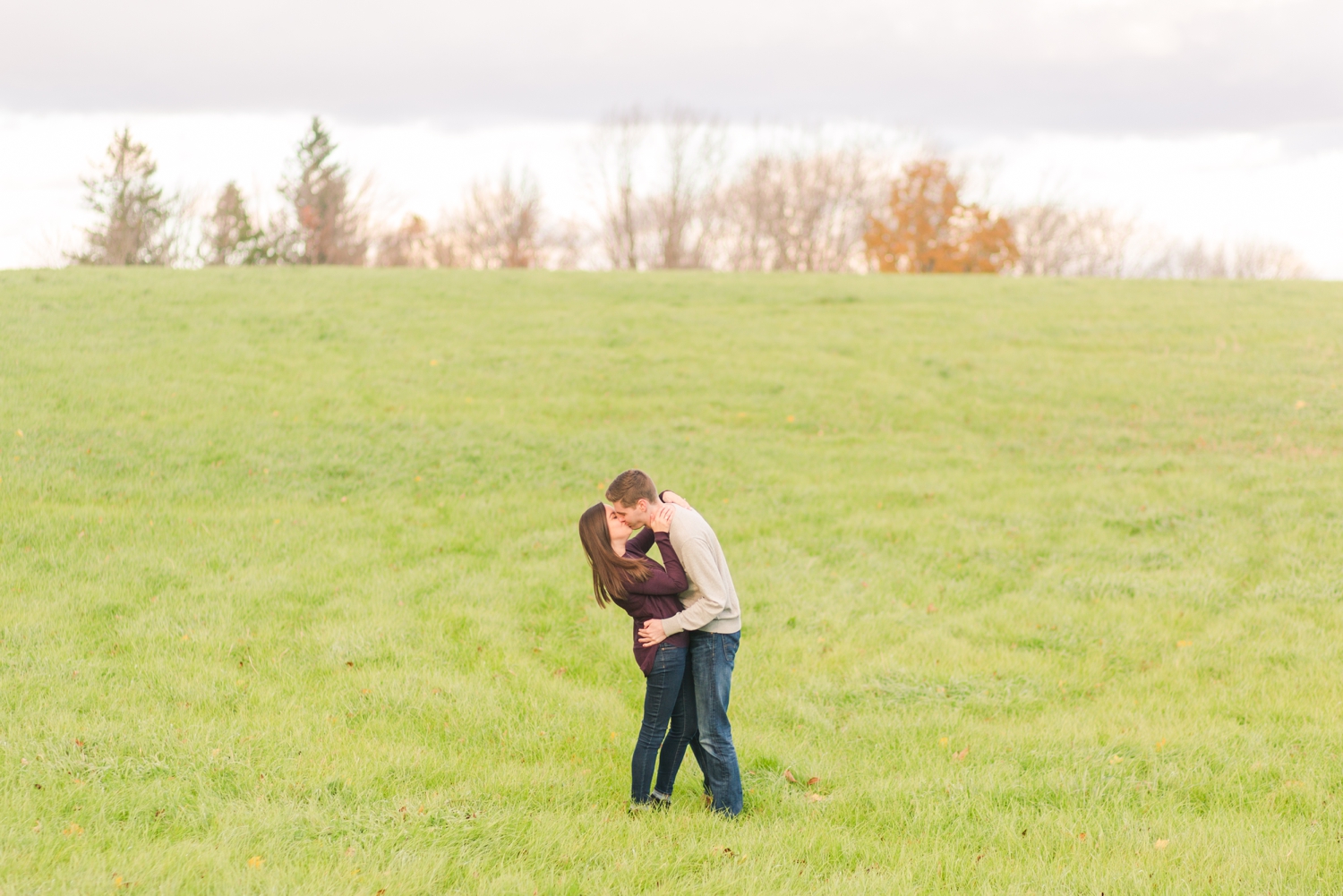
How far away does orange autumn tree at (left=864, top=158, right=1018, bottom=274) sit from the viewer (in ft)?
159

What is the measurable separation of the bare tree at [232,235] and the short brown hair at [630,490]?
5344cm

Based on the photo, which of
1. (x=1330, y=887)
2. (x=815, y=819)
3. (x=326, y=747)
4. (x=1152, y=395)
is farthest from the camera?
(x=1152, y=395)

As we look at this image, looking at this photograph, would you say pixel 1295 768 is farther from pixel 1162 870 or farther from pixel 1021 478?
pixel 1021 478

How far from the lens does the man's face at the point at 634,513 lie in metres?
4.93

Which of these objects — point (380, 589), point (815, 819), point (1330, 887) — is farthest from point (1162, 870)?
point (380, 589)

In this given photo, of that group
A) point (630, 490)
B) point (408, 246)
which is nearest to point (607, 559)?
point (630, 490)

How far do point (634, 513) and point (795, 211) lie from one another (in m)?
57.1

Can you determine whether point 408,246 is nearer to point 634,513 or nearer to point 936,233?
point 936,233

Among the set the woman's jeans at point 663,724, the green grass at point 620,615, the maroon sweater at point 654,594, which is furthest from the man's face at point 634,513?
the green grass at point 620,615

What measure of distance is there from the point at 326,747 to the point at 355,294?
63.3 feet

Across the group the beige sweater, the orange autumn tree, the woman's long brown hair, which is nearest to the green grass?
the beige sweater

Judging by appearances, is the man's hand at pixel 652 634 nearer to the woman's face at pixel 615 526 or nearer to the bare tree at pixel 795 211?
the woman's face at pixel 615 526

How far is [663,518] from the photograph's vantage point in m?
4.97

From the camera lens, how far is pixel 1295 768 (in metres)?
5.98
